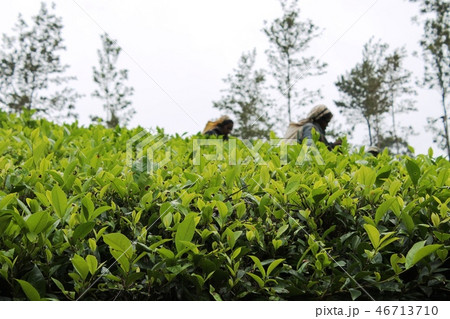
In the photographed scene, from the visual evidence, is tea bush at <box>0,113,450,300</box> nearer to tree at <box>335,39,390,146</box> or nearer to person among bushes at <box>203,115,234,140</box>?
person among bushes at <box>203,115,234,140</box>

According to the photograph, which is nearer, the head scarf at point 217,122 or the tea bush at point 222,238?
the tea bush at point 222,238

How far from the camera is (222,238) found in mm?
1575

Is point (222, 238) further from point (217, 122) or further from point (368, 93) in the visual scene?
point (368, 93)

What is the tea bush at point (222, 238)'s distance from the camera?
1425mm

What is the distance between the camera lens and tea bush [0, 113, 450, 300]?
4.67 ft

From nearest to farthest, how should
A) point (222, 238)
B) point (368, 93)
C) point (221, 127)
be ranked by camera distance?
point (222, 238) < point (221, 127) < point (368, 93)

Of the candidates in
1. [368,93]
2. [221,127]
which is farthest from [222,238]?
[368,93]

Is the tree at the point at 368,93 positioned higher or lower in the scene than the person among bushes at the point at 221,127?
higher

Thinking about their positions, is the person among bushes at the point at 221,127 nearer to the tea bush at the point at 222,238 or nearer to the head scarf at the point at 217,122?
the head scarf at the point at 217,122

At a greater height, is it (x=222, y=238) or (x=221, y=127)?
(x=221, y=127)

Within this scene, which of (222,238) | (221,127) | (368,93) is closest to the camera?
(222,238)

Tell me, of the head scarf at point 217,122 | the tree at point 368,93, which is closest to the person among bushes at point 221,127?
the head scarf at point 217,122

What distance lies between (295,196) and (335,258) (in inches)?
13.5

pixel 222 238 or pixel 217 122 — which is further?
pixel 217 122
